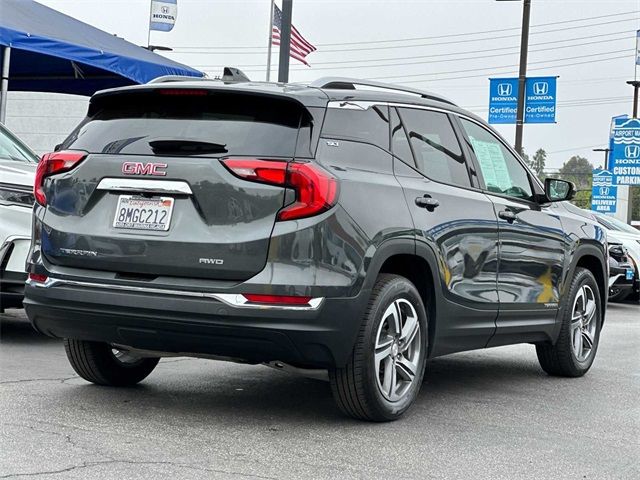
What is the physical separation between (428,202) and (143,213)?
5.36 feet

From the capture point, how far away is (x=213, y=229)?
16.4 ft

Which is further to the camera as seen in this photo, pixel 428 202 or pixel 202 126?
pixel 428 202

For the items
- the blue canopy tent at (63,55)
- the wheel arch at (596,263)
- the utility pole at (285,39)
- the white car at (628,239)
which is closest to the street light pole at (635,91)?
the white car at (628,239)

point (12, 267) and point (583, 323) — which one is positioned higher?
point (12, 267)

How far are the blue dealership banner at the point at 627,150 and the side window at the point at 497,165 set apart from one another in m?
25.1

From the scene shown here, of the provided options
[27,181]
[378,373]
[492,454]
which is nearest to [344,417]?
[378,373]

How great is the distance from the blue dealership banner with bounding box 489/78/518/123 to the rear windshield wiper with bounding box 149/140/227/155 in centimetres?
1961

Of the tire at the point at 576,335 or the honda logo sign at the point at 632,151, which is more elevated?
the honda logo sign at the point at 632,151

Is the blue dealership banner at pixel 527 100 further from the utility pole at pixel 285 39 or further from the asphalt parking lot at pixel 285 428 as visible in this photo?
the asphalt parking lot at pixel 285 428

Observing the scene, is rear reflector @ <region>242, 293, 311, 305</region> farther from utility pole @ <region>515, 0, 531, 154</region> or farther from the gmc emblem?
utility pole @ <region>515, 0, 531, 154</region>

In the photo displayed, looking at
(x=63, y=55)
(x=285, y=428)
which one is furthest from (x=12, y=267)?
(x=63, y=55)

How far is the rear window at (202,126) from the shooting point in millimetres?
5121

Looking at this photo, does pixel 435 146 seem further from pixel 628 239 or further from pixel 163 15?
pixel 163 15

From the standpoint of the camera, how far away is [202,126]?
5.23 m
